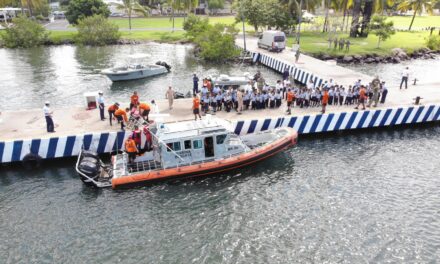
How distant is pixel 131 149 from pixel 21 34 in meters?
50.8

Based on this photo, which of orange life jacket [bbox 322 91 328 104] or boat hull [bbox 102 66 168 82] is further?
boat hull [bbox 102 66 168 82]

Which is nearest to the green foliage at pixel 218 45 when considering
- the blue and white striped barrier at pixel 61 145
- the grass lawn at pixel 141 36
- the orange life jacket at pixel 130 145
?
the grass lawn at pixel 141 36

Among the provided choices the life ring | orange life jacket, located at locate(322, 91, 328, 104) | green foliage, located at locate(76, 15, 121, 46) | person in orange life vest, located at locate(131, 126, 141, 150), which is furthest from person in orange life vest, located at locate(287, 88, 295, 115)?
green foliage, located at locate(76, 15, 121, 46)

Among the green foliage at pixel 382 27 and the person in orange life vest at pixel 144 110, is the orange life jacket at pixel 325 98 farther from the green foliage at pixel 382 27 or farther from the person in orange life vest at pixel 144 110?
the green foliage at pixel 382 27

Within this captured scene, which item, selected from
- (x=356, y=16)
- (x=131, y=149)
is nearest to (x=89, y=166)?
(x=131, y=149)

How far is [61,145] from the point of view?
20.3 m

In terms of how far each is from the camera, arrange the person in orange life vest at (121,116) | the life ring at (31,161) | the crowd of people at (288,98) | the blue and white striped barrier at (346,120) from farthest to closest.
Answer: the crowd of people at (288,98) < the blue and white striped barrier at (346,120) < the person in orange life vest at (121,116) < the life ring at (31,161)

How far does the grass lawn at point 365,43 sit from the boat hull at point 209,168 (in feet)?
108

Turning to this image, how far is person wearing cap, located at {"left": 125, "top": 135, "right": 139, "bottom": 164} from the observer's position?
18.7 metres

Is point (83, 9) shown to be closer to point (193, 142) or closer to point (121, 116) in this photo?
point (121, 116)

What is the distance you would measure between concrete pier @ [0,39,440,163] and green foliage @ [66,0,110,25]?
48373 mm

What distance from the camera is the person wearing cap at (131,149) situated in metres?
18.7

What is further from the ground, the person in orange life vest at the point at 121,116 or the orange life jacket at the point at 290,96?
the orange life jacket at the point at 290,96

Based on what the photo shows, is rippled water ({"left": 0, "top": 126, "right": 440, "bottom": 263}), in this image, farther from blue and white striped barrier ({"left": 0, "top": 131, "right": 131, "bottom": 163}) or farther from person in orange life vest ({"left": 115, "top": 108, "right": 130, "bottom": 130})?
person in orange life vest ({"left": 115, "top": 108, "right": 130, "bottom": 130})
